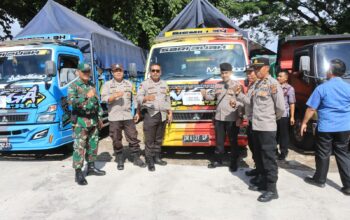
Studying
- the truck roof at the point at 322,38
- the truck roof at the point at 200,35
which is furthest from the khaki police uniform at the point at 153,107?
the truck roof at the point at 322,38

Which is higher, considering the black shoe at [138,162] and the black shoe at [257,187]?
the black shoe at [138,162]

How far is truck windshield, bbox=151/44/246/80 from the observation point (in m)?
6.51

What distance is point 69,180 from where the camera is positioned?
555cm

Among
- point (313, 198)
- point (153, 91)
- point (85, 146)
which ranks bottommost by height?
point (313, 198)

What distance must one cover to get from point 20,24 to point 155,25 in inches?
328

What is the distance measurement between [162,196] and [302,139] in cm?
385

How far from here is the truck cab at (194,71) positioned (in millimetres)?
6168

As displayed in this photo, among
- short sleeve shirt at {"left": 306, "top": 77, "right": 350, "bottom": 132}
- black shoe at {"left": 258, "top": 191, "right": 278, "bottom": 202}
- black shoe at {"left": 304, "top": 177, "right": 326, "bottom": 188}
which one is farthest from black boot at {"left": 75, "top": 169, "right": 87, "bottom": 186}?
short sleeve shirt at {"left": 306, "top": 77, "right": 350, "bottom": 132}

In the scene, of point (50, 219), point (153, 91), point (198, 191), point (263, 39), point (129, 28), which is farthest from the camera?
point (263, 39)

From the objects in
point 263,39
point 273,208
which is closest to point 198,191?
point 273,208

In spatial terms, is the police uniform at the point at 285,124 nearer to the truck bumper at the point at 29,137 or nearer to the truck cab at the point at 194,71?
the truck cab at the point at 194,71

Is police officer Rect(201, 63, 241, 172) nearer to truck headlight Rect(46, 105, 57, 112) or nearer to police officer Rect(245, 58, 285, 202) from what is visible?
police officer Rect(245, 58, 285, 202)

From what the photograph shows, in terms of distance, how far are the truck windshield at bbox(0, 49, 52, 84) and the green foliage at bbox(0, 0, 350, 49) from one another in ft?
26.6

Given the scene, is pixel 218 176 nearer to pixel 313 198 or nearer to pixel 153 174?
pixel 153 174
